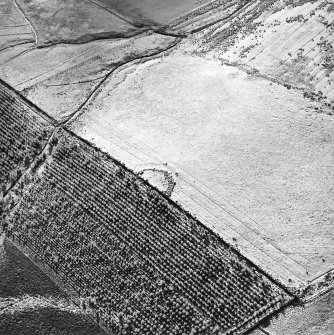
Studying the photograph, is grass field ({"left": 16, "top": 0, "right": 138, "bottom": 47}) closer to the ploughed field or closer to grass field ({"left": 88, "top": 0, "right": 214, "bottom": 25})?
grass field ({"left": 88, "top": 0, "right": 214, "bottom": 25})

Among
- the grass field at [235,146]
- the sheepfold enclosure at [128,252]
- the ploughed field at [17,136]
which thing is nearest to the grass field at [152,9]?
the grass field at [235,146]

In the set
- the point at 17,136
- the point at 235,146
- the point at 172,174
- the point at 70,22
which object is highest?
the point at 70,22

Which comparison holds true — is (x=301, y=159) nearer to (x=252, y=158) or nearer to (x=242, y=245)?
(x=252, y=158)

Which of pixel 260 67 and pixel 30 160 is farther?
pixel 260 67

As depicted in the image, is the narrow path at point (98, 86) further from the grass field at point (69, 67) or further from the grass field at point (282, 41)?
the grass field at point (282, 41)

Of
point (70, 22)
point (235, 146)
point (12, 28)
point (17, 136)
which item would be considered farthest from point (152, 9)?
point (235, 146)

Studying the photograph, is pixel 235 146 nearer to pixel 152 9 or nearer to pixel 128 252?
pixel 128 252

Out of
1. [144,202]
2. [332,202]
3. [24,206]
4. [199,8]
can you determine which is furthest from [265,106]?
[24,206]
